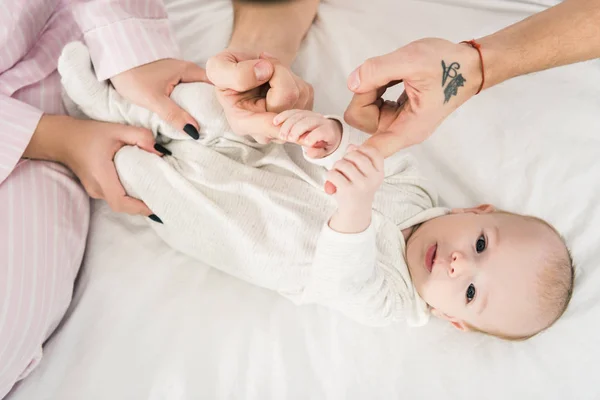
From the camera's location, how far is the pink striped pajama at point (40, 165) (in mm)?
804

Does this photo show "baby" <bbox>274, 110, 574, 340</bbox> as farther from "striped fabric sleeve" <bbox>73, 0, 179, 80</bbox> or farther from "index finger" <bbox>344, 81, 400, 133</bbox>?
Result: "striped fabric sleeve" <bbox>73, 0, 179, 80</bbox>

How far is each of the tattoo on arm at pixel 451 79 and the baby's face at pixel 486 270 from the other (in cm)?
28

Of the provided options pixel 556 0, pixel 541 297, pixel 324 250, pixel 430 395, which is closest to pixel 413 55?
pixel 324 250

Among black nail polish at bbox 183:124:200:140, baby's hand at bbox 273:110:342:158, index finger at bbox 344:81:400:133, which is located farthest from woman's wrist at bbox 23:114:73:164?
index finger at bbox 344:81:400:133

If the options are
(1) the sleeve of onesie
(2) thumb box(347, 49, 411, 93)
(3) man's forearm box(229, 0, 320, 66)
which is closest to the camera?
(2) thumb box(347, 49, 411, 93)

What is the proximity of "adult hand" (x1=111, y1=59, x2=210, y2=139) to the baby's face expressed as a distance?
504 mm

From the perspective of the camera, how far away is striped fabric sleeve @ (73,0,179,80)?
36.4 inches

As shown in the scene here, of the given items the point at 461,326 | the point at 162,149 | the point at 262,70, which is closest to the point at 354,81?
the point at 262,70

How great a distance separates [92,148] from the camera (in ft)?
2.99

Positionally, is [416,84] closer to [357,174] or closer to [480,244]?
[357,174]

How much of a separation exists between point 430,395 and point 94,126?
31.0 inches

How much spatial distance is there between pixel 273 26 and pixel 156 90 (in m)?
0.35

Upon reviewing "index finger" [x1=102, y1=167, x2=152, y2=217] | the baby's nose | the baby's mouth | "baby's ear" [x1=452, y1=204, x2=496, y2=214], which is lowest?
the baby's mouth

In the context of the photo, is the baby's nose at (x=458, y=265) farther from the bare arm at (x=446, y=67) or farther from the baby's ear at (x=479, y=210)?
the bare arm at (x=446, y=67)
